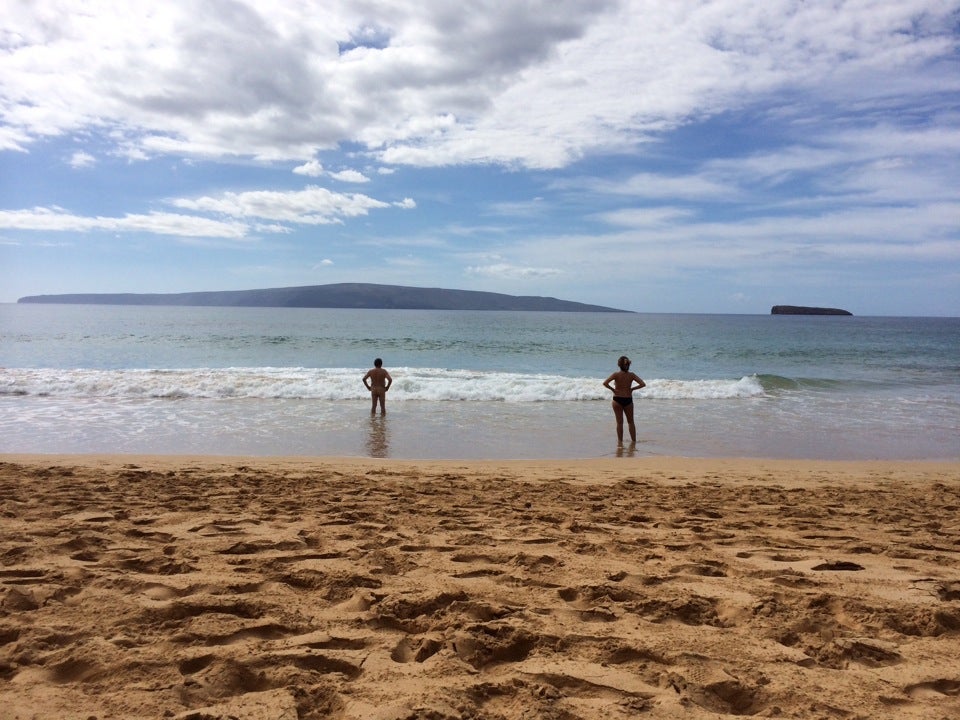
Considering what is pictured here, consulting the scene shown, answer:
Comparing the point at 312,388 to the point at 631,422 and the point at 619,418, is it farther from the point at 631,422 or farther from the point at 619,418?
the point at 631,422

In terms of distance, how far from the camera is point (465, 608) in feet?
11.2

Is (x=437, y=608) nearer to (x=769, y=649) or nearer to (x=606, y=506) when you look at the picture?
(x=769, y=649)

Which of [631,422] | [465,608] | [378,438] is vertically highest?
[465,608]

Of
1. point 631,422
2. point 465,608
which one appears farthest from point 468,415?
point 465,608

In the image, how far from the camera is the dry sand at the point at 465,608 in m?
2.59

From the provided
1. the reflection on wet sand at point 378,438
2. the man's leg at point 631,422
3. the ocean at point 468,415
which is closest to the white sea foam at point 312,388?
the ocean at point 468,415

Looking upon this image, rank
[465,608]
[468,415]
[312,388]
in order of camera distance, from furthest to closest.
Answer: [312,388] < [468,415] < [465,608]

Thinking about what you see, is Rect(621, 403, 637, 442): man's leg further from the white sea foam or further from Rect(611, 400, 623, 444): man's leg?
the white sea foam

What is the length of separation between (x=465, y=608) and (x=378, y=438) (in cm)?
882

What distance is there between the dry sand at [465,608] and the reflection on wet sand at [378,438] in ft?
14.3

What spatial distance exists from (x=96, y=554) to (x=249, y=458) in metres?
5.17

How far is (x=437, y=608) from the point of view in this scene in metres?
3.45

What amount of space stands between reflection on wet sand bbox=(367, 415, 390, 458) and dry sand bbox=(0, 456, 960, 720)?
435cm

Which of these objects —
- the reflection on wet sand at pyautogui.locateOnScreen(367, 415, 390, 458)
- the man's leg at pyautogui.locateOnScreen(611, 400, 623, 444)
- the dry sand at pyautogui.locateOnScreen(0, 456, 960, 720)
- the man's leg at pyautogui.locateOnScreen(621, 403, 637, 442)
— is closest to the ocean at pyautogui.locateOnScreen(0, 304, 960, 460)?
the reflection on wet sand at pyautogui.locateOnScreen(367, 415, 390, 458)
